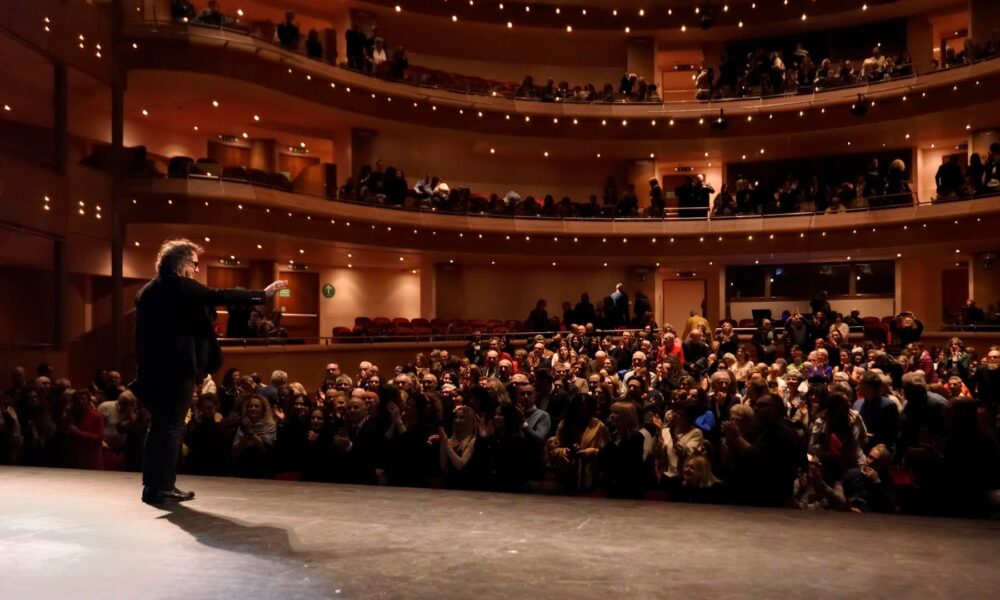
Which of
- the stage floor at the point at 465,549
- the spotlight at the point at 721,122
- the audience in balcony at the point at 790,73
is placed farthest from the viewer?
the spotlight at the point at 721,122

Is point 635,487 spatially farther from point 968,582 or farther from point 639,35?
point 639,35

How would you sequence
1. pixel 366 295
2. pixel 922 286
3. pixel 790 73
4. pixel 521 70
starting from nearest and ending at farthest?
1. pixel 790 73
2. pixel 922 286
3. pixel 366 295
4. pixel 521 70

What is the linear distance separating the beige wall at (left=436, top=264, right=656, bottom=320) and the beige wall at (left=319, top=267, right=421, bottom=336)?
1.22 meters

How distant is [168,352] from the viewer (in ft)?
13.5

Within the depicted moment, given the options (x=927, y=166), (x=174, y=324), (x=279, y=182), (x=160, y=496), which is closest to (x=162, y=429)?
(x=160, y=496)

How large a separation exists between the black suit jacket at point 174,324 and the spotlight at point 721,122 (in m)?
18.8

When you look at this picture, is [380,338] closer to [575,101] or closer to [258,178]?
[258,178]

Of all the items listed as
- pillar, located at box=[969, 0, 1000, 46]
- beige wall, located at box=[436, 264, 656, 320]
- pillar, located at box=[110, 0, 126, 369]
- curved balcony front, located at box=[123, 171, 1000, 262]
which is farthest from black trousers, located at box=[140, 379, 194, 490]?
pillar, located at box=[969, 0, 1000, 46]

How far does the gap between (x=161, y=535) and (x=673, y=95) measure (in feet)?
76.0

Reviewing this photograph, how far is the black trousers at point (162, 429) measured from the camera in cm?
412

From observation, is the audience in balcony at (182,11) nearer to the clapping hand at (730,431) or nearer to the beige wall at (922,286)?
the clapping hand at (730,431)

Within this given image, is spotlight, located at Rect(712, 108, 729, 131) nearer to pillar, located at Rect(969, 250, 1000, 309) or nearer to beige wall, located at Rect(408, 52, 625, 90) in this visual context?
beige wall, located at Rect(408, 52, 625, 90)

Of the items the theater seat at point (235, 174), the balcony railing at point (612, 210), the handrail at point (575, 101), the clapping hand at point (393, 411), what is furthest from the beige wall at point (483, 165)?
the clapping hand at point (393, 411)

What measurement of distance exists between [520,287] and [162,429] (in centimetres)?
1951
